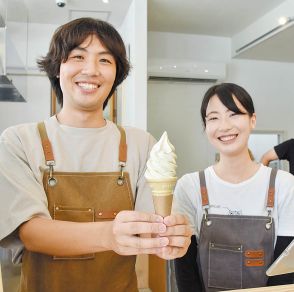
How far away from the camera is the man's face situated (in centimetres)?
113

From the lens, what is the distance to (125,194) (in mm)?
1173

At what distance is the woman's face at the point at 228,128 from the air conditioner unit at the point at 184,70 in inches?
139

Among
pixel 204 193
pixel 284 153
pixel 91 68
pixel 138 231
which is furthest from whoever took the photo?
pixel 284 153

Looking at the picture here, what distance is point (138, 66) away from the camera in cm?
387

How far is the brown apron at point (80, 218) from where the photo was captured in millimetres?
1103

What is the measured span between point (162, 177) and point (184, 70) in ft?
13.9

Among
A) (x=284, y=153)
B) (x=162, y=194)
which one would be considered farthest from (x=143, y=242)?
(x=284, y=153)

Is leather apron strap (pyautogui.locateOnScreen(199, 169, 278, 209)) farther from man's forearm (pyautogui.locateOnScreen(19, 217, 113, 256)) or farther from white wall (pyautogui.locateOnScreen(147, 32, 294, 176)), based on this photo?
white wall (pyautogui.locateOnScreen(147, 32, 294, 176))

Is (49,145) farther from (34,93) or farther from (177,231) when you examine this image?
(34,93)

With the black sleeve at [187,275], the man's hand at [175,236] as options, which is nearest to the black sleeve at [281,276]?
the black sleeve at [187,275]

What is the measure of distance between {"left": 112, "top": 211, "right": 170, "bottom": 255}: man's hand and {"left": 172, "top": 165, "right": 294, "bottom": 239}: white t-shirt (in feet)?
1.95

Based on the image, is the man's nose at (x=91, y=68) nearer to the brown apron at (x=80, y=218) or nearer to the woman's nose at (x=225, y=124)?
the brown apron at (x=80, y=218)

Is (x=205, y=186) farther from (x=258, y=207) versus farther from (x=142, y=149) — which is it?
(x=142, y=149)

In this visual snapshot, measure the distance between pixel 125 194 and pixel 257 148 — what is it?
16.0 ft
